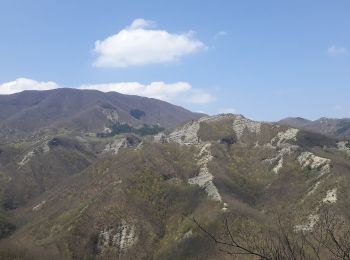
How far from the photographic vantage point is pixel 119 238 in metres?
190

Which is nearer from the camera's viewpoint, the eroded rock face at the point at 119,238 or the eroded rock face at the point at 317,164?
the eroded rock face at the point at 317,164

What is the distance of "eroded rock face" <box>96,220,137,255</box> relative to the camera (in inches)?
7352

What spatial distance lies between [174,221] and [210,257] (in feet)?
128

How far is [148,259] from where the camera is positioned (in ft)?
578

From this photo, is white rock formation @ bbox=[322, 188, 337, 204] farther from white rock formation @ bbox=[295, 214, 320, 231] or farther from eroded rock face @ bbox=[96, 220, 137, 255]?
eroded rock face @ bbox=[96, 220, 137, 255]

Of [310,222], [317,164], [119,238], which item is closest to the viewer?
[310,222]

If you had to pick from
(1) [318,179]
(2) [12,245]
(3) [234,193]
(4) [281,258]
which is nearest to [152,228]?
(3) [234,193]

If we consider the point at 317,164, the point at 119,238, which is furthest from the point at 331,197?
the point at 119,238

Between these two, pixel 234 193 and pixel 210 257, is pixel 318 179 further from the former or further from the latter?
pixel 210 257

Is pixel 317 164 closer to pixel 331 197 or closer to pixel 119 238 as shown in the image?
pixel 331 197

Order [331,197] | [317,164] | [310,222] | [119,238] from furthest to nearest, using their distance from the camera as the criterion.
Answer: [317,164] < [119,238] < [331,197] < [310,222]

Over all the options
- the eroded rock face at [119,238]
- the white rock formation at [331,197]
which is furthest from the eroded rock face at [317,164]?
the eroded rock face at [119,238]

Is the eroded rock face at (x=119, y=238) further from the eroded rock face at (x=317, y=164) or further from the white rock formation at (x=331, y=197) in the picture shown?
the eroded rock face at (x=317, y=164)

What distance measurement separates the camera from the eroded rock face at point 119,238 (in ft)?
613
